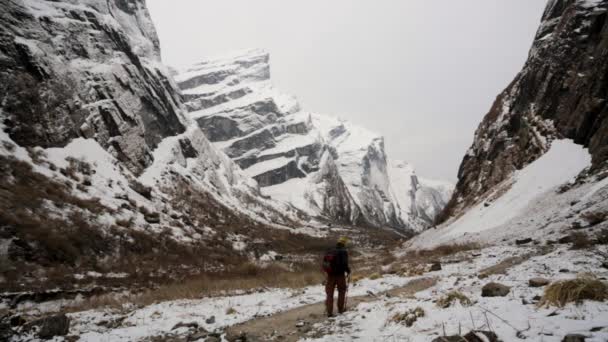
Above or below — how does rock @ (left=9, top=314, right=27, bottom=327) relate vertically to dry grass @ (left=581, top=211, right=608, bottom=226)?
below

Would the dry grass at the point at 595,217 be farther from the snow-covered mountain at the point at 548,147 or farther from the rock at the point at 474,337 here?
the rock at the point at 474,337

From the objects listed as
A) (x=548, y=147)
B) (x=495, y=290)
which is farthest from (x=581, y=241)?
(x=548, y=147)

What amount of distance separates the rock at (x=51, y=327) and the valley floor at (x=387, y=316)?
35cm

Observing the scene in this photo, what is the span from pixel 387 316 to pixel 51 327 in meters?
8.10

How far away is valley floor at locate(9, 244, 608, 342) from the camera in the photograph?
5.16m

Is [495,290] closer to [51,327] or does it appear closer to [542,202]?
[51,327]

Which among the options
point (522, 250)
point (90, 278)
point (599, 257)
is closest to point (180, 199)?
point (90, 278)

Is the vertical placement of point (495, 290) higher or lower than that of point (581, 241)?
lower

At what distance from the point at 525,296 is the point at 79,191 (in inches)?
1347

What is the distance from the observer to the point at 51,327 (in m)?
8.62

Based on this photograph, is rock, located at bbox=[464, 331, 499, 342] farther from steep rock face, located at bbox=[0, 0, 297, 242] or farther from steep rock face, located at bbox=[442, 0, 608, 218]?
steep rock face, located at bbox=[0, 0, 297, 242]

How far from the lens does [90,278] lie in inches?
773

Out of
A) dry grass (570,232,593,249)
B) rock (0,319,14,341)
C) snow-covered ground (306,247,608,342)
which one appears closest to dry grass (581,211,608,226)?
dry grass (570,232,593,249)

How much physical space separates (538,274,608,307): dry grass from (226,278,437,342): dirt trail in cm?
483
